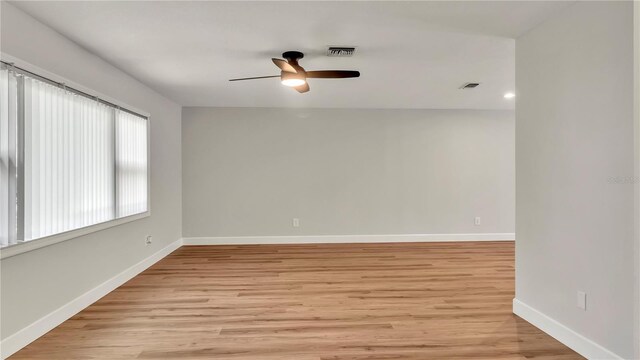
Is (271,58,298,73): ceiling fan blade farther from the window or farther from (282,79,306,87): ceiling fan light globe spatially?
the window

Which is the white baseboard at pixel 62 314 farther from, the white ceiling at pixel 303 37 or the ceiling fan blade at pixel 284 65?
the ceiling fan blade at pixel 284 65

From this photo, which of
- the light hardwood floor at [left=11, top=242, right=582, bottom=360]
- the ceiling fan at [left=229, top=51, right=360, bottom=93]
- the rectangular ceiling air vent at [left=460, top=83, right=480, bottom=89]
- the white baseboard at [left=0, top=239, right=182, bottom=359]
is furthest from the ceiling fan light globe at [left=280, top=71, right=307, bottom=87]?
the white baseboard at [left=0, top=239, right=182, bottom=359]

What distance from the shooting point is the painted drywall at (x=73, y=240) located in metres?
2.22

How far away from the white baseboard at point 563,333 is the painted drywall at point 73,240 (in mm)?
3791

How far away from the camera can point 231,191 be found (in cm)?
566

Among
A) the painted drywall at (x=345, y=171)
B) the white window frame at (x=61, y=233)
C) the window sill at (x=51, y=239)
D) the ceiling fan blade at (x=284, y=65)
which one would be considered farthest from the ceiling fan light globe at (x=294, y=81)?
the painted drywall at (x=345, y=171)

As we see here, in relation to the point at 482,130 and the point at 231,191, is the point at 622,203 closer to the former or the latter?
the point at 482,130

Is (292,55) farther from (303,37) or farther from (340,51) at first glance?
(340,51)

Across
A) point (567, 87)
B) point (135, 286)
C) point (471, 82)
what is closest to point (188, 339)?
point (135, 286)

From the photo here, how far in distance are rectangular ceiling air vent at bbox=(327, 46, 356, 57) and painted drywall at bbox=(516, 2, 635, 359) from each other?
143 cm

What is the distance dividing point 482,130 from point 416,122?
1227 mm

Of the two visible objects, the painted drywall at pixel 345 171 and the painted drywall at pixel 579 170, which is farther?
the painted drywall at pixel 345 171

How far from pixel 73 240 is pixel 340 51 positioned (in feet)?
9.52

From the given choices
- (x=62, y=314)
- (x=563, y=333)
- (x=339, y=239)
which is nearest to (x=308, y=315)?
(x=563, y=333)
